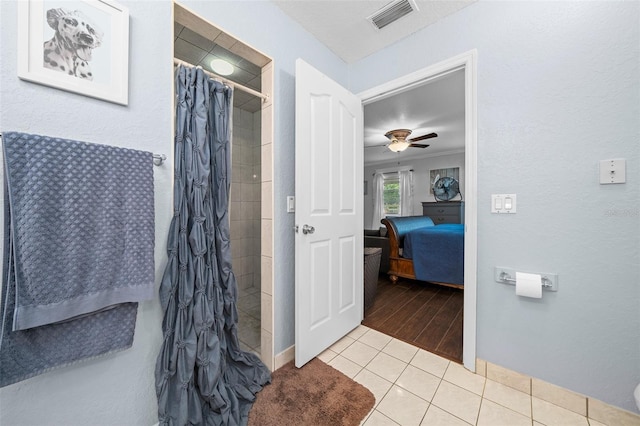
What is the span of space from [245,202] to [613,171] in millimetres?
3255

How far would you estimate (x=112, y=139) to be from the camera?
3.25 ft

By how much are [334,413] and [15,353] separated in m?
1.31

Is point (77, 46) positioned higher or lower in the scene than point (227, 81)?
lower

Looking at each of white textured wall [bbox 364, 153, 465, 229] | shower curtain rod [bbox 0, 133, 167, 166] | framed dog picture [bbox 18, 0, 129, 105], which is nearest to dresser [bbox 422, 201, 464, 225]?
white textured wall [bbox 364, 153, 465, 229]

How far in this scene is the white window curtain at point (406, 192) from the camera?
654 cm

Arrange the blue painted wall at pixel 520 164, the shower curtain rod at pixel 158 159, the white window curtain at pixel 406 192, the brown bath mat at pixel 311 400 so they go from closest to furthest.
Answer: the blue painted wall at pixel 520 164, the shower curtain rod at pixel 158 159, the brown bath mat at pixel 311 400, the white window curtain at pixel 406 192

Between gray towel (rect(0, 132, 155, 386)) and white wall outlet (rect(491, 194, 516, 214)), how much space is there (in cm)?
186

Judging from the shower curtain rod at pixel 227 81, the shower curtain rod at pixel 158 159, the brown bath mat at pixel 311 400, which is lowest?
the brown bath mat at pixel 311 400

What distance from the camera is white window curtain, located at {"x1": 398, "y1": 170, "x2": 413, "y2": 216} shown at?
21.5 feet

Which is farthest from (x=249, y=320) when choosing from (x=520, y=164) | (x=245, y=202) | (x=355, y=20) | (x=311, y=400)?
(x=355, y=20)

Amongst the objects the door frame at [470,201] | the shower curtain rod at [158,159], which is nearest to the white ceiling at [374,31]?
the door frame at [470,201]

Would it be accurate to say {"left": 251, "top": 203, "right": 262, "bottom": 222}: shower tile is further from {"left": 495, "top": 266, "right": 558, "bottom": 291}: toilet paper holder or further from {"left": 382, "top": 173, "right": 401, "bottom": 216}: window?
{"left": 382, "top": 173, "right": 401, "bottom": 216}: window

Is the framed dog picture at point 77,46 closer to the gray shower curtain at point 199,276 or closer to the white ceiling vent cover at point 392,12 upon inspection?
the gray shower curtain at point 199,276

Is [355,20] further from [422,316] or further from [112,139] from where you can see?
[422,316]
